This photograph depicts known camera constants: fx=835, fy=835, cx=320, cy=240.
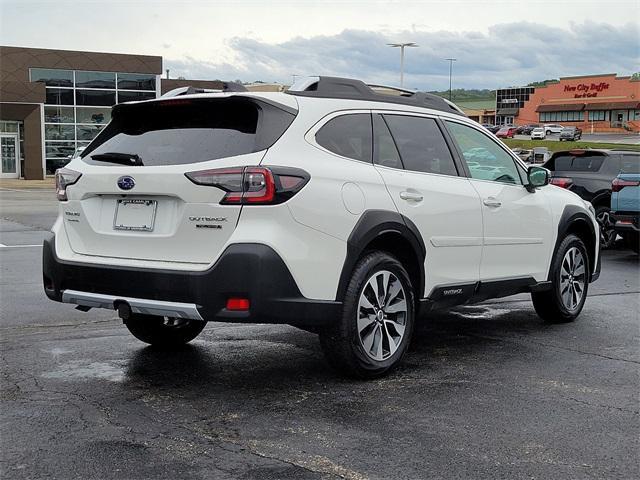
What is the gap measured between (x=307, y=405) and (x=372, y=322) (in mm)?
804

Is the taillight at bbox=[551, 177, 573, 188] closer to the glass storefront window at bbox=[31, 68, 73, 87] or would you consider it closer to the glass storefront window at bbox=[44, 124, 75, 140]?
the glass storefront window at bbox=[44, 124, 75, 140]

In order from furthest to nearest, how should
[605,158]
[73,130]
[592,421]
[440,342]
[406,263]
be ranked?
[73,130] → [605,158] → [440,342] → [406,263] → [592,421]

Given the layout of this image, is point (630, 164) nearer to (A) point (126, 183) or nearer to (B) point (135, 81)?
(A) point (126, 183)

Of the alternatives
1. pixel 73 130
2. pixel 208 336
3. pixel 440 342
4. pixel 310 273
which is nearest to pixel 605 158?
pixel 440 342

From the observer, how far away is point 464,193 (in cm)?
628

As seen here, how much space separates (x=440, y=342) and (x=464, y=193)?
1.30 metres

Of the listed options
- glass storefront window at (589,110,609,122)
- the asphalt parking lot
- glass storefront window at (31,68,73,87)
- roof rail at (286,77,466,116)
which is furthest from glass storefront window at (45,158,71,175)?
glass storefront window at (589,110,609,122)

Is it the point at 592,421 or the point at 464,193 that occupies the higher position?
the point at 464,193

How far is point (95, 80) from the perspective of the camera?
4634cm

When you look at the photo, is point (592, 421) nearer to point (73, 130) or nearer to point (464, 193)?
point (464, 193)

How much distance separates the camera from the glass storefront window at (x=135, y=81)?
47188 millimetres

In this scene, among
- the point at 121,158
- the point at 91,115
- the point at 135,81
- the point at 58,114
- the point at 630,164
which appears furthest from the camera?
the point at 135,81

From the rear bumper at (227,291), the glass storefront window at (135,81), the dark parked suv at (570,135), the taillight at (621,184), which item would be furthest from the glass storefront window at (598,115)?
the rear bumper at (227,291)

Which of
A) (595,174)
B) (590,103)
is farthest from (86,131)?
(590,103)
